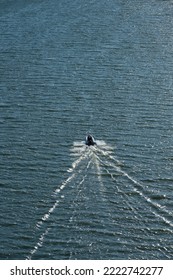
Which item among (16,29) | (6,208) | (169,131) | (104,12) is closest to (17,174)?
(6,208)

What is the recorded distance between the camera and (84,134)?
82.4 m

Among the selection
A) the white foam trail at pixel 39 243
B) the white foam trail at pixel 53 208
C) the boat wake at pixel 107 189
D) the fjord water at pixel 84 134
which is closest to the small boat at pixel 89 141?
the boat wake at pixel 107 189

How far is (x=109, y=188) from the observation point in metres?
70.2

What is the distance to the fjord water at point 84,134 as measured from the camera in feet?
207

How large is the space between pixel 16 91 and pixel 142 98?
776 inches

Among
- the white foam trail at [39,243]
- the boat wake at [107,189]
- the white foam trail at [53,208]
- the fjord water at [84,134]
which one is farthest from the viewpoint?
the boat wake at [107,189]

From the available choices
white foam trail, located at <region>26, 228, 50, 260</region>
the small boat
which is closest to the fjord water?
white foam trail, located at <region>26, 228, 50, 260</region>

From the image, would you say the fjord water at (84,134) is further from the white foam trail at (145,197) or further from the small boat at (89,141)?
the small boat at (89,141)

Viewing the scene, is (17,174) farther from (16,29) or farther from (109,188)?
(16,29)

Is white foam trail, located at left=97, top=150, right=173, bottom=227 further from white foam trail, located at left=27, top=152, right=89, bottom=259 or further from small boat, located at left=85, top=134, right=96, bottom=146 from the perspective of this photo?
small boat, located at left=85, top=134, right=96, bottom=146

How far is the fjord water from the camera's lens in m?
63.1

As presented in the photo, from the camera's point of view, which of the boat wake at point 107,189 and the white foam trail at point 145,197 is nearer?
the boat wake at point 107,189

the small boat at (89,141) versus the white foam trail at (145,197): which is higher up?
the small boat at (89,141)
